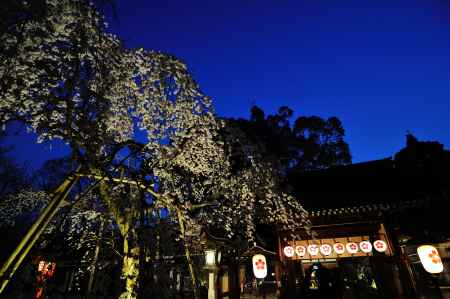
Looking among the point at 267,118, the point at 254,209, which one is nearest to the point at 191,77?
the point at 254,209

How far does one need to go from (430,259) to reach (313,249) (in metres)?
4.72

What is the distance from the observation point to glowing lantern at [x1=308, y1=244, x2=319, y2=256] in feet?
40.9

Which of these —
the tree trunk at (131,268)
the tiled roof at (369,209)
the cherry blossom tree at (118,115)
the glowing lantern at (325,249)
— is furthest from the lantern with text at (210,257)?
the glowing lantern at (325,249)

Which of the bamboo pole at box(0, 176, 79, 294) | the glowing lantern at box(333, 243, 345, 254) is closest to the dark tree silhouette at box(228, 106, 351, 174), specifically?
the glowing lantern at box(333, 243, 345, 254)

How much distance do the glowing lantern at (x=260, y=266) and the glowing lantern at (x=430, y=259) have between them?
6066mm

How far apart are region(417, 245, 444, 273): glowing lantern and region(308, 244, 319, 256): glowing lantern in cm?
434

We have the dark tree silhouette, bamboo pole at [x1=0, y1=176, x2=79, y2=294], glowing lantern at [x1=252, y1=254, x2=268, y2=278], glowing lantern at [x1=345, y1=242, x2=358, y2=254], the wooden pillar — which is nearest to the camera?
bamboo pole at [x1=0, y1=176, x2=79, y2=294]

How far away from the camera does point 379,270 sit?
1081 centimetres

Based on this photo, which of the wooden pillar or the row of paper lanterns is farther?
the row of paper lanterns

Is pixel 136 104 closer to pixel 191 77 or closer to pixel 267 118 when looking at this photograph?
pixel 191 77

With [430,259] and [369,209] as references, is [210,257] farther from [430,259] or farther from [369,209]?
[430,259]

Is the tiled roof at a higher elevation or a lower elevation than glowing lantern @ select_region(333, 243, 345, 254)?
higher

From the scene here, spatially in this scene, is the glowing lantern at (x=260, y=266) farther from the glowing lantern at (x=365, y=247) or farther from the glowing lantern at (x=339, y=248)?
the glowing lantern at (x=365, y=247)

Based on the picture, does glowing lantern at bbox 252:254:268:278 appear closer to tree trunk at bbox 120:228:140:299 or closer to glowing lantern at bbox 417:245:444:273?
glowing lantern at bbox 417:245:444:273
